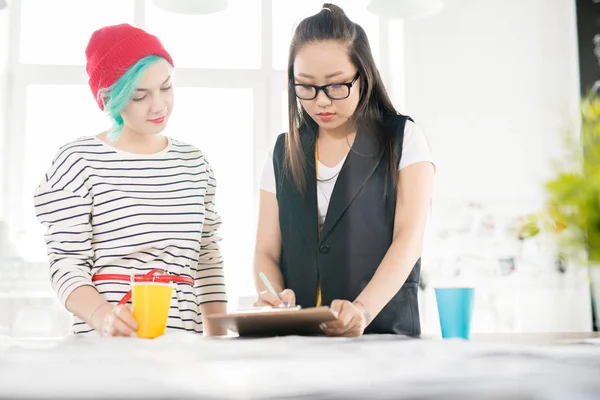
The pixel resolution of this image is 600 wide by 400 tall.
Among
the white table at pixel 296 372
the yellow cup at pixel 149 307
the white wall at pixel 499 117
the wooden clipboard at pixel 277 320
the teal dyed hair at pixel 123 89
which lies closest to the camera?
the white table at pixel 296 372

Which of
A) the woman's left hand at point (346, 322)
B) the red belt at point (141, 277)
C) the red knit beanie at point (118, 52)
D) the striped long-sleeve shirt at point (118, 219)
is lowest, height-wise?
the woman's left hand at point (346, 322)

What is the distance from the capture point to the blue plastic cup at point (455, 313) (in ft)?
3.73

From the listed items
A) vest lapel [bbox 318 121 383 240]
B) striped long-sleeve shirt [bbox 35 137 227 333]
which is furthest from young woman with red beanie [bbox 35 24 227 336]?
vest lapel [bbox 318 121 383 240]

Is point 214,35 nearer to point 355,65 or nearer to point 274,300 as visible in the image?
point 355,65

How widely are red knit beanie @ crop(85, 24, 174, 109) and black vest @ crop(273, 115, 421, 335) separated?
18.7 inches

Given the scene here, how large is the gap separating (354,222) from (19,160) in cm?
321

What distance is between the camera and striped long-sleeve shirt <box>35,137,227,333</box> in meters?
1.39

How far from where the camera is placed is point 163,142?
5.31 feet

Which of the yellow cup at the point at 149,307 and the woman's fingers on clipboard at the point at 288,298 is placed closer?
the yellow cup at the point at 149,307

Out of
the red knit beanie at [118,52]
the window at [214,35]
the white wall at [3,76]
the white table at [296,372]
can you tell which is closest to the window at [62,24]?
the white wall at [3,76]

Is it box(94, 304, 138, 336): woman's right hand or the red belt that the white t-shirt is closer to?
the red belt

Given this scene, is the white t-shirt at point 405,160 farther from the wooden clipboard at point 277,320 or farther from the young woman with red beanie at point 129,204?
the wooden clipboard at point 277,320

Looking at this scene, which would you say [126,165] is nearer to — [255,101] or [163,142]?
[163,142]

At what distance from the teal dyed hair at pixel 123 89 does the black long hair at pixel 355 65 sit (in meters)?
0.36
